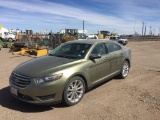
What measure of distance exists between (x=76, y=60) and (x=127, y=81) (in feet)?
8.70

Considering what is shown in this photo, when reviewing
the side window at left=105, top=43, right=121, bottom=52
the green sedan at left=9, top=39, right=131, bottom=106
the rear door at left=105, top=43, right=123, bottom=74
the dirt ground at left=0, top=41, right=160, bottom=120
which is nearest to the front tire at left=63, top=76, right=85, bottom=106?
the green sedan at left=9, top=39, right=131, bottom=106

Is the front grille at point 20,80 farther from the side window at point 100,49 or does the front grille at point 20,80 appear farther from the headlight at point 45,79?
the side window at point 100,49

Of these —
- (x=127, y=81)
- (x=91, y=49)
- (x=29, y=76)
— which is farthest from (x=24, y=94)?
(x=127, y=81)

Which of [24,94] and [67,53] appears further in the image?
[67,53]

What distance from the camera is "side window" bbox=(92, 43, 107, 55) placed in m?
5.82

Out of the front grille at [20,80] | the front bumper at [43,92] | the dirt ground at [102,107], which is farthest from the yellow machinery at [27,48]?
the front bumper at [43,92]

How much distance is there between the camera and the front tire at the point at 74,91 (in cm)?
467

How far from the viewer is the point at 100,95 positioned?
5.55 meters

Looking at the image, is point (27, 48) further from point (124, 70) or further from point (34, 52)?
point (124, 70)

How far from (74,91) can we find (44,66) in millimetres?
947

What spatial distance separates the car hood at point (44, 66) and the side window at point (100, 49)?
91 centimetres

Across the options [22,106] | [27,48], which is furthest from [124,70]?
[27,48]

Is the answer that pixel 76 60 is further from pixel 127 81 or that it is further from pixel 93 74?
pixel 127 81

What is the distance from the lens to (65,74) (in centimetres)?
457
